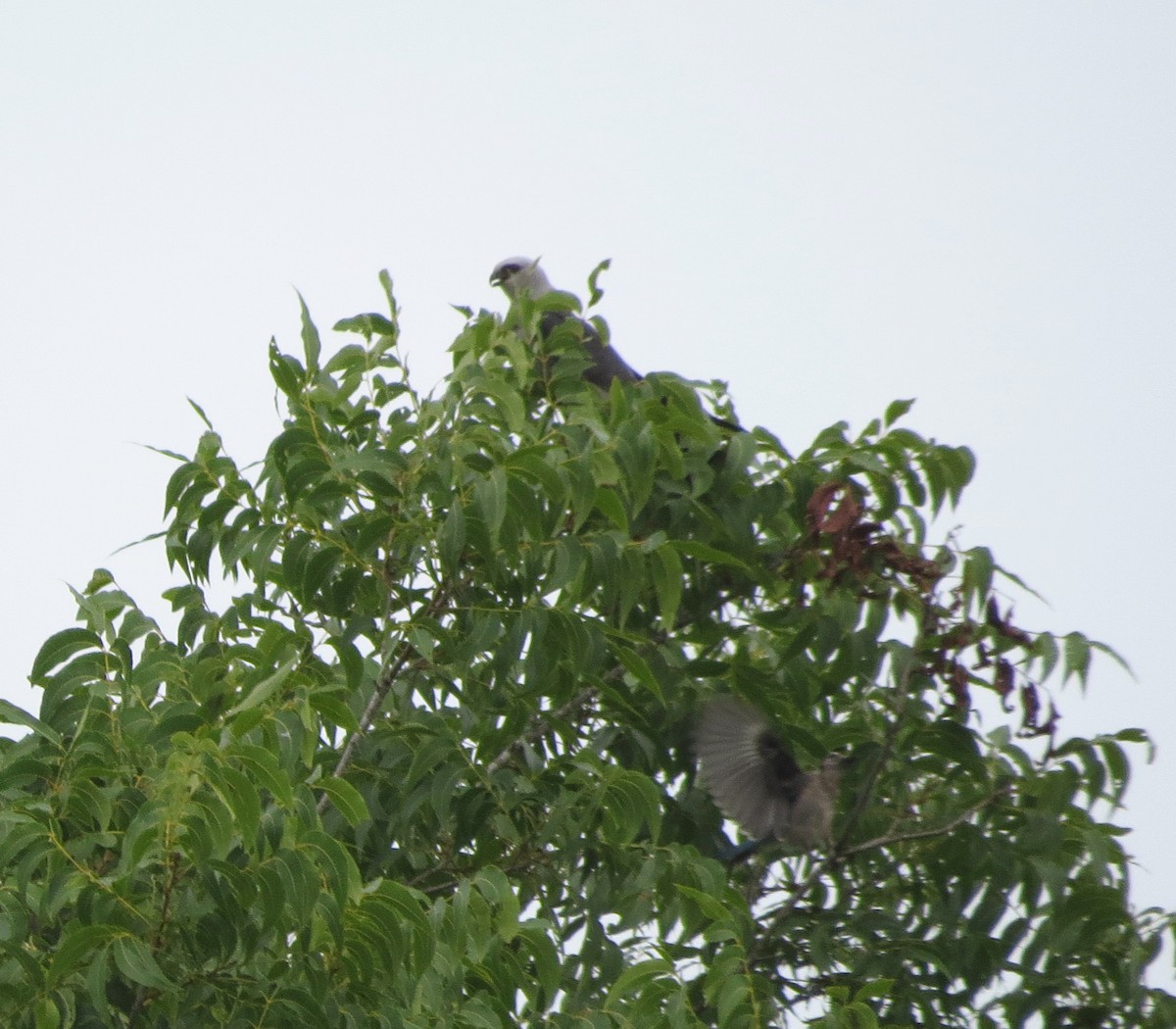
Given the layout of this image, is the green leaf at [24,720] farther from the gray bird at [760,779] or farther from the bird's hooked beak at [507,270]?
the bird's hooked beak at [507,270]

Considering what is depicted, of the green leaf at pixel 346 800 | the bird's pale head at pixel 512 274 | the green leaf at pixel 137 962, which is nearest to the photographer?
the green leaf at pixel 137 962

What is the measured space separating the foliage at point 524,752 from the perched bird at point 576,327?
0.16m

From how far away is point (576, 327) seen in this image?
3305 millimetres

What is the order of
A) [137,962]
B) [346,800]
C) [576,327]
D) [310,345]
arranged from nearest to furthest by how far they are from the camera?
[137,962]
[346,800]
[310,345]
[576,327]

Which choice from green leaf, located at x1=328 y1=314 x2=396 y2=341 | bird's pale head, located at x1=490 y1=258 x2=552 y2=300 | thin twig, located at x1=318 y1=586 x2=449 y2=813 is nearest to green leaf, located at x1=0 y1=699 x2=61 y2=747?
thin twig, located at x1=318 y1=586 x2=449 y2=813

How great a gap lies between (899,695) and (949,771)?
0.39 metres

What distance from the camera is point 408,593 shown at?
2953mm

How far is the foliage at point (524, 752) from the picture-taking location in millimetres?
2172

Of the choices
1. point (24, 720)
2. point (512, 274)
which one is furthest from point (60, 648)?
point (512, 274)

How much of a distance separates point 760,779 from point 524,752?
2.08 feet

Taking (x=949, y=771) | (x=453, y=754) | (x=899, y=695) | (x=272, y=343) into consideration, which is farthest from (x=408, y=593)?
(x=949, y=771)

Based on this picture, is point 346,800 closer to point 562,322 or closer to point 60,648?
point 60,648

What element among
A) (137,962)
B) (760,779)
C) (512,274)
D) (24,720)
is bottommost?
(137,962)

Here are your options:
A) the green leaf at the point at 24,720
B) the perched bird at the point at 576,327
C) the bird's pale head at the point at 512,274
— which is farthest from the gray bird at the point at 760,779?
the bird's pale head at the point at 512,274
